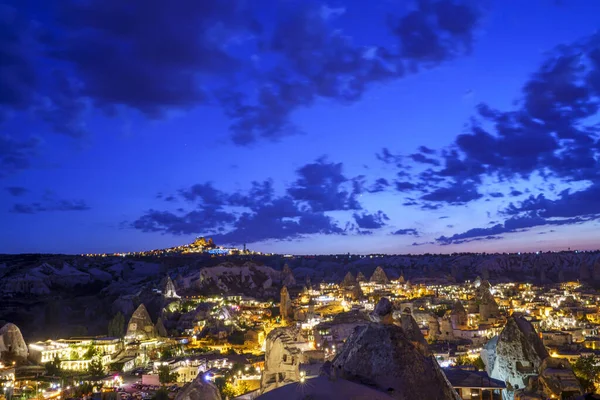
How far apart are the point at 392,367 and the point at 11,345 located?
3907 centimetres

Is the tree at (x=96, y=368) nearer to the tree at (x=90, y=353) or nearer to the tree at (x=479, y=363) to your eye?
the tree at (x=90, y=353)

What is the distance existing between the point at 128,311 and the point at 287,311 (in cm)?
2329

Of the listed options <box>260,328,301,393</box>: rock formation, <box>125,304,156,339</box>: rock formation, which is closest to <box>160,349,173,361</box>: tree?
<box>125,304,156,339</box>: rock formation

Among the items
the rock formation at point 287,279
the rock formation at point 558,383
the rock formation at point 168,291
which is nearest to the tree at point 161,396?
the rock formation at point 558,383

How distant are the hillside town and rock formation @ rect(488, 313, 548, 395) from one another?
5 cm

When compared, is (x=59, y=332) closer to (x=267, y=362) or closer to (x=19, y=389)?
(x=19, y=389)

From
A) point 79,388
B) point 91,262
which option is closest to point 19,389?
point 79,388

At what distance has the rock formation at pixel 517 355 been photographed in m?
25.2

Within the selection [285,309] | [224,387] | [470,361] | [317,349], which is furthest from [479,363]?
[285,309]

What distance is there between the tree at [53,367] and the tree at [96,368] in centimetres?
238

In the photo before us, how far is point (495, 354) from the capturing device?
26.9 m

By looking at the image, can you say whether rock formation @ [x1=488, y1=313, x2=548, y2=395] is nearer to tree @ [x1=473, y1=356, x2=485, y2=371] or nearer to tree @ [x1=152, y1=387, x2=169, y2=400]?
tree @ [x1=473, y1=356, x2=485, y2=371]

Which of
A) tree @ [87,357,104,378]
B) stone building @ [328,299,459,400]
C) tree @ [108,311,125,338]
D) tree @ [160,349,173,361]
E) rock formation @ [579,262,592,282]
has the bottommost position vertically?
rock formation @ [579,262,592,282]

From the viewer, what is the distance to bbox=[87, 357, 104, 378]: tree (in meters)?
35.1
